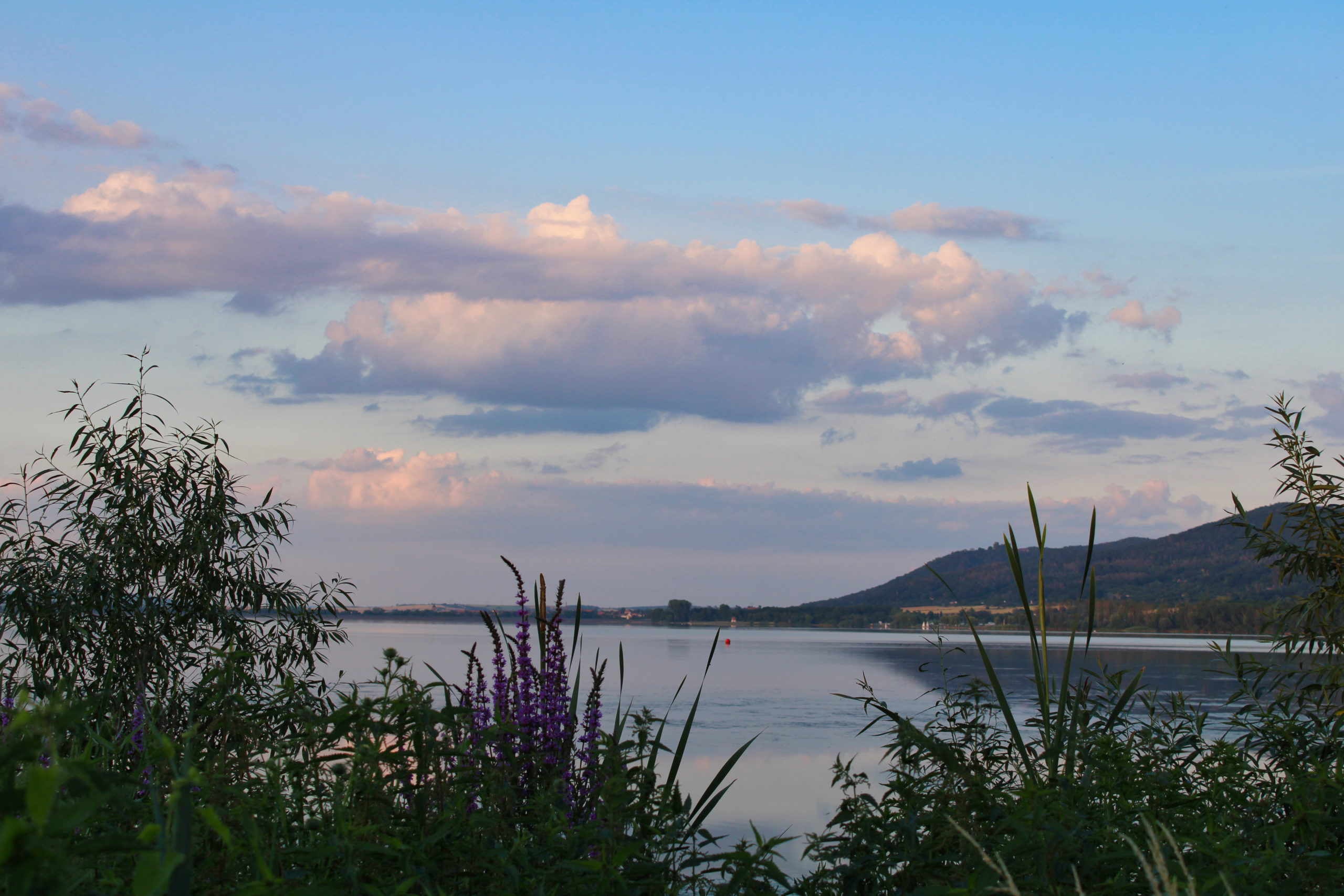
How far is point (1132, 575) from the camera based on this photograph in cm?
8006

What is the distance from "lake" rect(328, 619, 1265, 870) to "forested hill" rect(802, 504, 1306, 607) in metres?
19.5

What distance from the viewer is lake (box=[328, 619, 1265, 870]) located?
10.7m

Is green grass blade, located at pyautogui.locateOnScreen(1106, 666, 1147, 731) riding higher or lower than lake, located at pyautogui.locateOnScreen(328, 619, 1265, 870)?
higher

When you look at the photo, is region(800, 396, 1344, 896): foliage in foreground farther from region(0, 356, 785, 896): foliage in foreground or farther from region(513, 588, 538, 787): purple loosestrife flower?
region(513, 588, 538, 787): purple loosestrife flower

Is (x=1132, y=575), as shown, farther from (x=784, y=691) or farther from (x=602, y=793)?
(x=602, y=793)

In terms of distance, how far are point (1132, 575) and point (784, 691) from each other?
6454 centimetres

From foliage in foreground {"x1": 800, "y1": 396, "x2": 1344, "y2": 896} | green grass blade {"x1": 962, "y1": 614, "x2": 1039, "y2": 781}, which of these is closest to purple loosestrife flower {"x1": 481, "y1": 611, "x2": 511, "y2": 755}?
foliage in foreground {"x1": 800, "y1": 396, "x2": 1344, "y2": 896}

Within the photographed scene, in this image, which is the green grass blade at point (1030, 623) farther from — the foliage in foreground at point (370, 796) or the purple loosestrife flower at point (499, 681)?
the purple loosestrife flower at point (499, 681)

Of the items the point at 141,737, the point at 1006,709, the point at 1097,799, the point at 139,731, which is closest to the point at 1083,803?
the point at 1097,799

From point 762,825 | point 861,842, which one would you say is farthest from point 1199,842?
point 762,825

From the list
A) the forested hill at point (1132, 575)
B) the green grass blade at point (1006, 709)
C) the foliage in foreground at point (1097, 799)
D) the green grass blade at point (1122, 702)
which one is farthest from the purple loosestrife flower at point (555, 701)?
the forested hill at point (1132, 575)

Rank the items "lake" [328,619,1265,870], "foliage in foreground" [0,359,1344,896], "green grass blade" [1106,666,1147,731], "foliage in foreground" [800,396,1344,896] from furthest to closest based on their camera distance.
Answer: "lake" [328,619,1265,870] → "green grass blade" [1106,666,1147,731] → "foliage in foreground" [800,396,1344,896] → "foliage in foreground" [0,359,1344,896]

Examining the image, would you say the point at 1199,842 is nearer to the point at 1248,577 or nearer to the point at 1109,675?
the point at 1109,675

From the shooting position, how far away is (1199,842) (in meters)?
1.81
